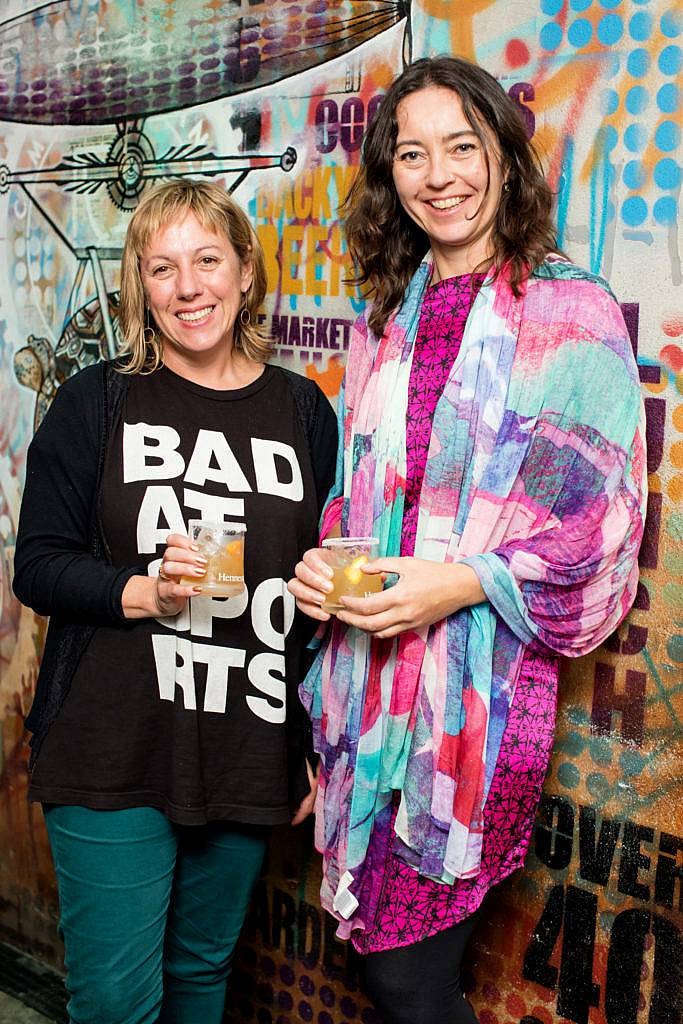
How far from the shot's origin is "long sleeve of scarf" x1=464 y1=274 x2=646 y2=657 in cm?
162

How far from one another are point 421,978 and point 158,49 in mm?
2156

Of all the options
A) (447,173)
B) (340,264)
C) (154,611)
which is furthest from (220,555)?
(340,264)

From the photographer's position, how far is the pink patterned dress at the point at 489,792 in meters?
1.72

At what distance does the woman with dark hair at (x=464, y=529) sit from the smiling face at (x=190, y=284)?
1.05 feet

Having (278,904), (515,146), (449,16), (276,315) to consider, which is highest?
(449,16)

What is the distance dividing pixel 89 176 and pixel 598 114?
147 centimetres

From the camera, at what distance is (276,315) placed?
244 centimetres

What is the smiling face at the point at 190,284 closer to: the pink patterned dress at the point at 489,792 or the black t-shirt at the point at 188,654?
the black t-shirt at the point at 188,654

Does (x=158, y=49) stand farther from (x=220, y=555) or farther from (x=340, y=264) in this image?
(x=220, y=555)

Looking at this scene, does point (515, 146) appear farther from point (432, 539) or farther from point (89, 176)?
point (89, 176)

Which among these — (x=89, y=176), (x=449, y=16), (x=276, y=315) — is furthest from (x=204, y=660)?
(x=89, y=176)

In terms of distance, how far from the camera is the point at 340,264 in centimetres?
229

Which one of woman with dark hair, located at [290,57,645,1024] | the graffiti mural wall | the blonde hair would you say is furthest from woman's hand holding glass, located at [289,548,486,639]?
the blonde hair

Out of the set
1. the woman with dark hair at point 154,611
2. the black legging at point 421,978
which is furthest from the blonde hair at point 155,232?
the black legging at point 421,978
